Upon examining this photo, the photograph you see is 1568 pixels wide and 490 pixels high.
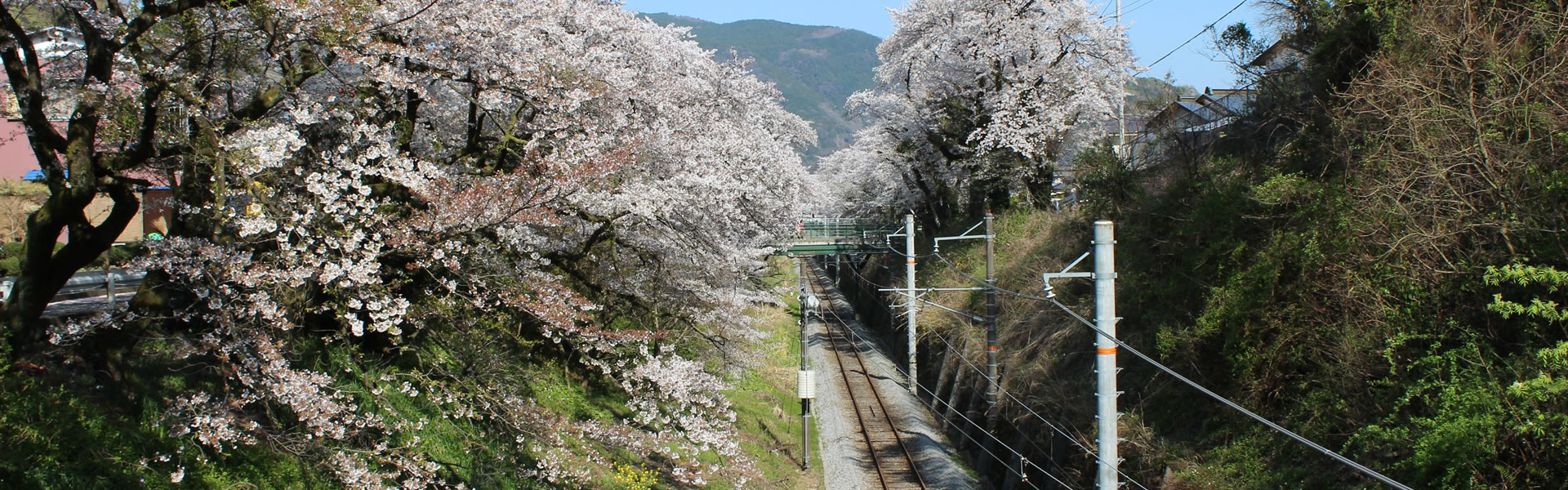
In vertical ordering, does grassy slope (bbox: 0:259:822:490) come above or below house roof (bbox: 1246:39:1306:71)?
below

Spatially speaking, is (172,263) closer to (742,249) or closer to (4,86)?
(4,86)

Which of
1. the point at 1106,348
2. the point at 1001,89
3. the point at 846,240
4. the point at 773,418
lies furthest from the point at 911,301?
the point at 846,240

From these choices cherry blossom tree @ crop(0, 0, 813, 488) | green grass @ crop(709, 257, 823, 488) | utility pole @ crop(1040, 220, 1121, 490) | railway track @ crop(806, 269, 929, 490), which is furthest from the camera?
railway track @ crop(806, 269, 929, 490)

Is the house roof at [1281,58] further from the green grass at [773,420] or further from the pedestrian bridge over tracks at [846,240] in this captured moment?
the pedestrian bridge over tracks at [846,240]

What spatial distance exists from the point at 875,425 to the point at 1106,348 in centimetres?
1353

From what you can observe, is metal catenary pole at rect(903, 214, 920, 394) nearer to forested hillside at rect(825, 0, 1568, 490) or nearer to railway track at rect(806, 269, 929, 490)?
railway track at rect(806, 269, 929, 490)

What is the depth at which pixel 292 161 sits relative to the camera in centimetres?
897

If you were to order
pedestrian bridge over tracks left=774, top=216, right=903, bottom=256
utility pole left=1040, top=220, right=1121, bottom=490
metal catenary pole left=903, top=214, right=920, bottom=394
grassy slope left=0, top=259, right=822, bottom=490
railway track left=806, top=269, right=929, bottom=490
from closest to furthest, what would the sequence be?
1. grassy slope left=0, top=259, right=822, bottom=490
2. utility pole left=1040, top=220, right=1121, bottom=490
3. railway track left=806, top=269, right=929, bottom=490
4. metal catenary pole left=903, top=214, right=920, bottom=394
5. pedestrian bridge over tracks left=774, top=216, right=903, bottom=256

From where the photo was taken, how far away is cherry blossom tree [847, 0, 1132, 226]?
27.0 meters

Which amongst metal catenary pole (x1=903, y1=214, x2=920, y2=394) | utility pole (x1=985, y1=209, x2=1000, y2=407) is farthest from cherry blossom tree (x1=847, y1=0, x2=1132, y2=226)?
utility pole (x1=985, y1=209, x2=1000, y2=407)

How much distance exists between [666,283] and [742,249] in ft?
10.2

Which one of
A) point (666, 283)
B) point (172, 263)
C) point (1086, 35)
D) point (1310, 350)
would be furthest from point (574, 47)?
point (1086, 35)

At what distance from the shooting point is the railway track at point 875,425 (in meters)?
18.5

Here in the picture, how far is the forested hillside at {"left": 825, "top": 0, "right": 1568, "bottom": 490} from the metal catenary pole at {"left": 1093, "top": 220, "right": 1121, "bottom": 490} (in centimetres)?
187
